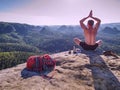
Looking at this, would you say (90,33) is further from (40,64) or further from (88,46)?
(40,64)

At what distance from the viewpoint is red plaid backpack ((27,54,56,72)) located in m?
7.87

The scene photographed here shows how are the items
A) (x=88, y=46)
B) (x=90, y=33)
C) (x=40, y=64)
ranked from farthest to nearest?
(x=88, y=46) → (x=90, y=33) → (x=40, y=64)

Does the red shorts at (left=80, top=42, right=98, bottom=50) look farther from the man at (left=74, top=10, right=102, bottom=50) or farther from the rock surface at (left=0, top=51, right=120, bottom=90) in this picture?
the rock surface at (left=0, top=51, right=120, bottom=90)

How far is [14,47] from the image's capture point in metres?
200

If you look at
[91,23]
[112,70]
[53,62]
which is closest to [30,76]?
[53,62]

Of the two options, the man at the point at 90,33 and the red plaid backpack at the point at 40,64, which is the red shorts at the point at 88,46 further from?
the red plaid backpack at the point at 40,64

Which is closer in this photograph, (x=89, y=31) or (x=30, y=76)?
(x=30, y=76)

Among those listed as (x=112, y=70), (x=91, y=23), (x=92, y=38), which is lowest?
(x=112, y=70)

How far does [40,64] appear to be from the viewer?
7930 millimetres

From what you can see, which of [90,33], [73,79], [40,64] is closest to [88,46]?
[90,33]

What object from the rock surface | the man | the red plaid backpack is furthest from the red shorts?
the red plaid backpack

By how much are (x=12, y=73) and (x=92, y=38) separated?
698 centimetres

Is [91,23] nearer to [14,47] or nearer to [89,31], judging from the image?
[89,31]

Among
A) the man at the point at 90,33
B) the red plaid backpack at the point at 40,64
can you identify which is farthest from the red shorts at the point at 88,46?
the red plaid backpack at the point at 40,64
